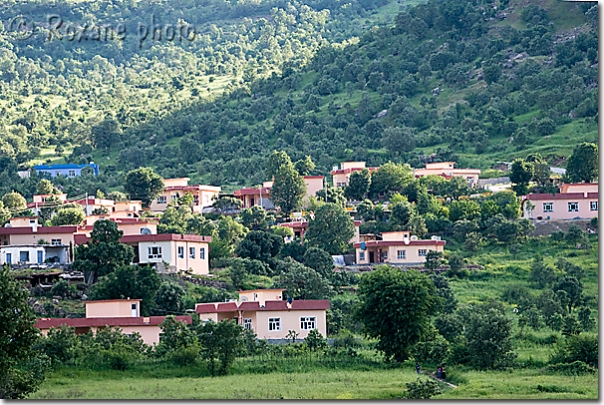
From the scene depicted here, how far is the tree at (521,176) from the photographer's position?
70062 mm

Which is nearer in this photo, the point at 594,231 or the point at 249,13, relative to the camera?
the point at 594,231

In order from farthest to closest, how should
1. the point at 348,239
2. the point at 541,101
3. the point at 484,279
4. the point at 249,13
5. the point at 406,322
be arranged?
the point at 249,13, the point at 541,101, the point at 348,239, the point at 484,279, the point at 406,322

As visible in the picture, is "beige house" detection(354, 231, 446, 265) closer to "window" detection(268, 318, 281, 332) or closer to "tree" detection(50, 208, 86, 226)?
"tree" detection(50, 208, 86, 226)

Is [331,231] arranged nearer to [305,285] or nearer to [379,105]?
[305,285]

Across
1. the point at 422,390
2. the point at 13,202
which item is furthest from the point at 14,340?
the point at 13,202

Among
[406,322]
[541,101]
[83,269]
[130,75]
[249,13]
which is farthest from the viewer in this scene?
[249,13]

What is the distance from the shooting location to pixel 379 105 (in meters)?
95.0

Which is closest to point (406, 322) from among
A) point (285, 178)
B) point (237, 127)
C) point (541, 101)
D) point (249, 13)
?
point (285, 178)

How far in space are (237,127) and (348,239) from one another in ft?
108

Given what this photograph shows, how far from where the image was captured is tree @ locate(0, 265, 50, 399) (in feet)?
105

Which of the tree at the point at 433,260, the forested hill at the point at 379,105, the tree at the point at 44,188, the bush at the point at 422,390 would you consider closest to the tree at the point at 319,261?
the tree at the point at 433,260

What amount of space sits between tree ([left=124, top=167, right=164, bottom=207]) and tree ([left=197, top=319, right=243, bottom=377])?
3467 cm

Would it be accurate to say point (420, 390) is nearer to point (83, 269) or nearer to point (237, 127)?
point (83, 269)

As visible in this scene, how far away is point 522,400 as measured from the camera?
33.6 metres
